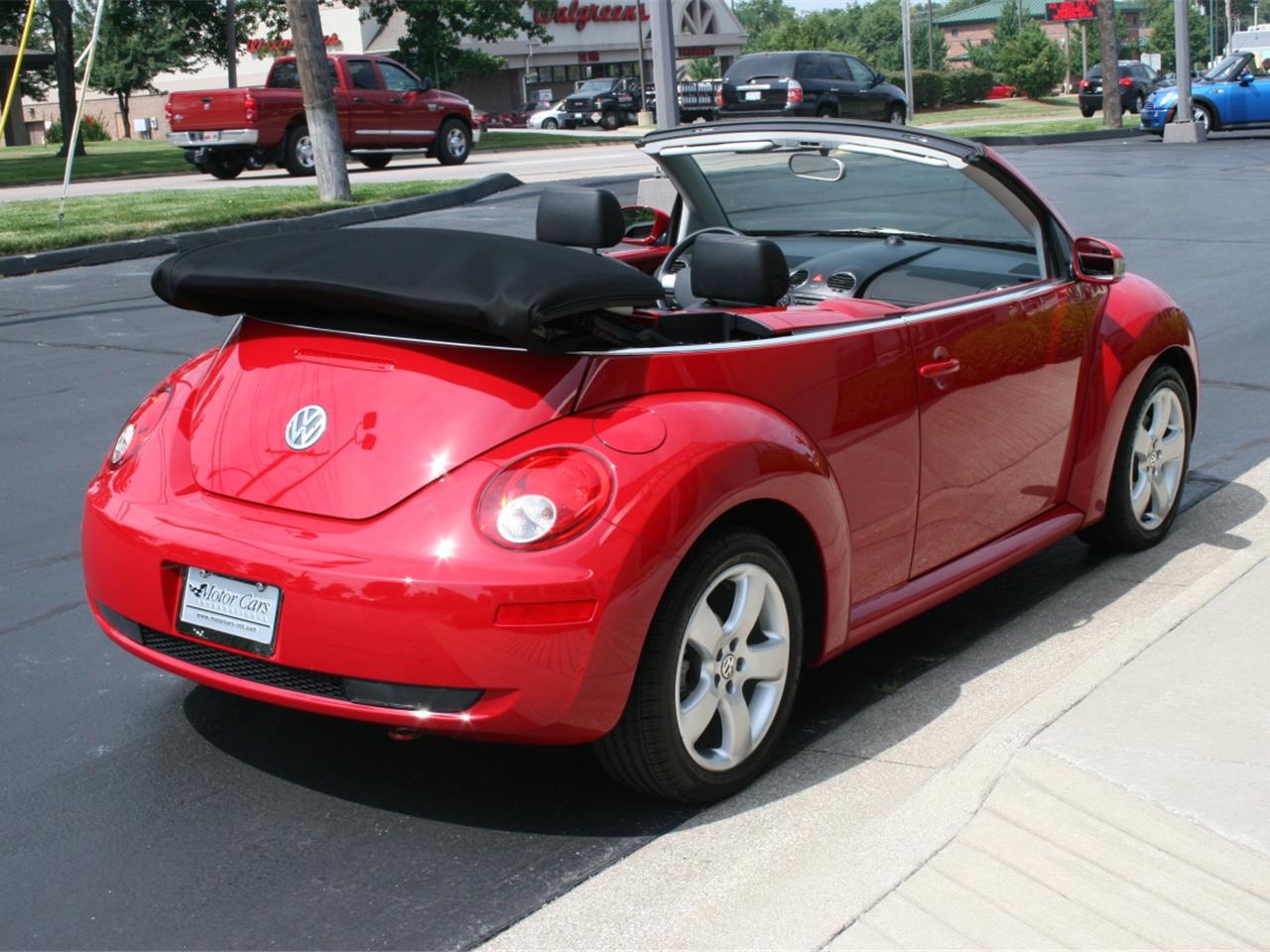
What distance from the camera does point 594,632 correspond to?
3.25 meters

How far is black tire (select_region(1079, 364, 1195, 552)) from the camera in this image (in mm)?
5289

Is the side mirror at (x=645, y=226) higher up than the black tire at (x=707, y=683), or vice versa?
the side mirror at (x=645, y=226)

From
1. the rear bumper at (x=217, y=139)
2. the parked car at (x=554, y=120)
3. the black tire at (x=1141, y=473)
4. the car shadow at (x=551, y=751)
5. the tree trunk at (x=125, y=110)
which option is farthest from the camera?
the tree trunk at (x=125, y=110)

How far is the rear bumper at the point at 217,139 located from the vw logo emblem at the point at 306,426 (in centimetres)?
2066

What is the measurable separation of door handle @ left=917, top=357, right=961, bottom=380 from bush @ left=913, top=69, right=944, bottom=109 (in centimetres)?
5796

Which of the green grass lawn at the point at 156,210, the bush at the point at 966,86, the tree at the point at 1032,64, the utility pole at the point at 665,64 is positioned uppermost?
the tree at the point at 1032,64

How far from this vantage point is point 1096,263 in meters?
5.16

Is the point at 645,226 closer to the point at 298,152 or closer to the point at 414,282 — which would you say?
the point at 414,282

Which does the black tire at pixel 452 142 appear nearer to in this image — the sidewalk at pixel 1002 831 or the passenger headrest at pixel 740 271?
the passenger headrest at pixel 740 271

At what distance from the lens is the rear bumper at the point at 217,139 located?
23.1 m

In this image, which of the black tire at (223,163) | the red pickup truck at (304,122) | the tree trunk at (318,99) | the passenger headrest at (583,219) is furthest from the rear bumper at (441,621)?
the black tire at (223,163)

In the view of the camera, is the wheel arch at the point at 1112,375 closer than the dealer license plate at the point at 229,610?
No

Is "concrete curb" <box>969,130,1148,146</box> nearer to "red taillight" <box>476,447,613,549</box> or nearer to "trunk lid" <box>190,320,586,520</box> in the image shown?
"trunk lid" <box>190,320,586,520</box>

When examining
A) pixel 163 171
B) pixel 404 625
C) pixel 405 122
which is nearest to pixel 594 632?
pixel 404 625
